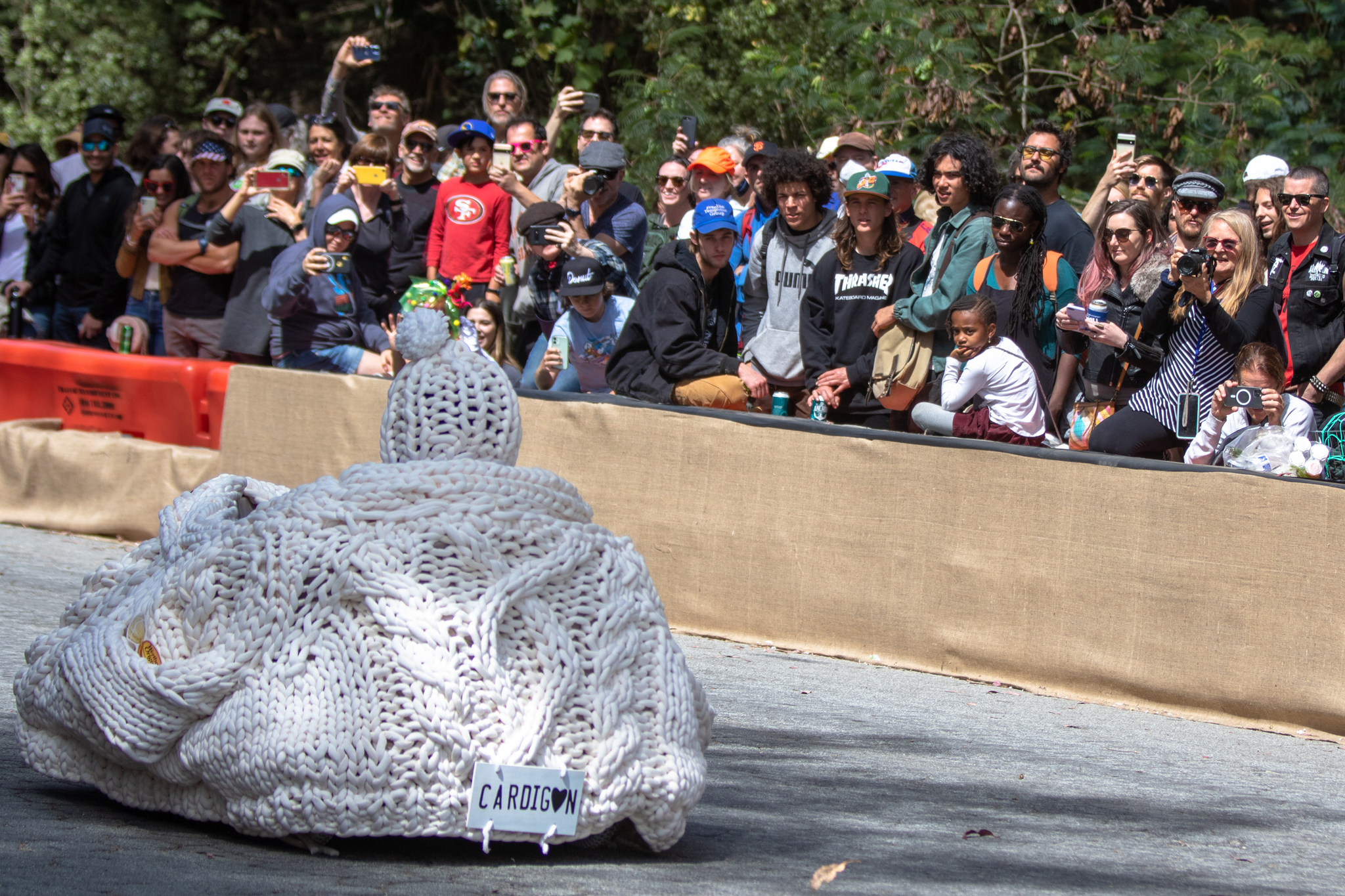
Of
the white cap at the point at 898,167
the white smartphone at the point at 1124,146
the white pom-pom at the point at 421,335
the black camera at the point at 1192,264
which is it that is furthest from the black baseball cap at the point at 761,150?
the white pom-pom at the point at 421,335

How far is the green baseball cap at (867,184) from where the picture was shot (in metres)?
9.09

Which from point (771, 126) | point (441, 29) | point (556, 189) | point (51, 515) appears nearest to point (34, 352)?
point (51, 515)

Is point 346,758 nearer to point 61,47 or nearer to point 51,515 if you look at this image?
point 51,515

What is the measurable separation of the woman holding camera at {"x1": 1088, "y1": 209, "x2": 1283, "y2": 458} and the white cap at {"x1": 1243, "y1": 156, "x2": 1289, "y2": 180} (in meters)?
1.00

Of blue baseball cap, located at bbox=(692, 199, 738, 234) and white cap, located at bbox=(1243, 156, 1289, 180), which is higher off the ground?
white cap, located at bbox=(1243, 156, 1289, 180)

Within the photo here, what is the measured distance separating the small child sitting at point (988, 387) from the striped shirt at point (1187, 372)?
565mm

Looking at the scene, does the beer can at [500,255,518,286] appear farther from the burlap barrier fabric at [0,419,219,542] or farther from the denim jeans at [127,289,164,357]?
the denim jeans at [127,289,164,357]

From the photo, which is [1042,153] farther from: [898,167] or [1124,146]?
[898,167]

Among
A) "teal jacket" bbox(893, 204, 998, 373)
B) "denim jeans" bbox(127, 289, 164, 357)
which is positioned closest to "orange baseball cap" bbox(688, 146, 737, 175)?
"teal jacket" bbox(893, 204, 998, 373)

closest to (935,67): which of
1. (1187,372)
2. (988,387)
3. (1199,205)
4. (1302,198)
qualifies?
(1199,205)

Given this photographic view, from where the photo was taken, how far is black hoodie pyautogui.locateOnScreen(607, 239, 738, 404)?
9.46 metres

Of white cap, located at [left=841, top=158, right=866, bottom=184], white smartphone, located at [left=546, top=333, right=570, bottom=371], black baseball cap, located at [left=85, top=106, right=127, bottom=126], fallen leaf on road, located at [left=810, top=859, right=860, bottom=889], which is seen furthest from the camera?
black baseball cap, located at [left=85, top=106, right=127, bottom=126]

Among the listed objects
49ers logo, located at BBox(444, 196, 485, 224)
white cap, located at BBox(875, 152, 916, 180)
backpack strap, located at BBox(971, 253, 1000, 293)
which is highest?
white cap, located at BBox(875, 152, 916, 180)

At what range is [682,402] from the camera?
370 inches
